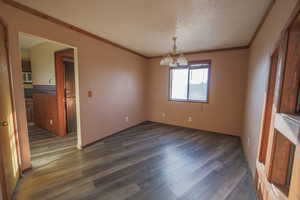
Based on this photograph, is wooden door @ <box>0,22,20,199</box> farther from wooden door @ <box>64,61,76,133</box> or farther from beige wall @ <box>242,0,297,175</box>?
beige wall @ <box>242,0,297,175</box>

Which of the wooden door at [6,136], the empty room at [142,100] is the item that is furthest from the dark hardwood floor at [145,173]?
the wooden door at [6,136]

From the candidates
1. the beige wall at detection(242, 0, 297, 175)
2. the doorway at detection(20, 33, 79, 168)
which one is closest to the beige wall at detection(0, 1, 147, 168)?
the doorway at detection(20, 33, 79, 168)

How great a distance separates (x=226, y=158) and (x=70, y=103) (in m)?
3.81

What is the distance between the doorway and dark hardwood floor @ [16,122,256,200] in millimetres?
650

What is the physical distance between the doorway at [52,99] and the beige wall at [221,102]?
2.86 m

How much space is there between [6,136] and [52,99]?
2.16 meters

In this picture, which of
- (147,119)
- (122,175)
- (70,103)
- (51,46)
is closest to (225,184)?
(122,175)

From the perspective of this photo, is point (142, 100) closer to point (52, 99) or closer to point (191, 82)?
point (191, 82)

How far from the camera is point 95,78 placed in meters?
2.82

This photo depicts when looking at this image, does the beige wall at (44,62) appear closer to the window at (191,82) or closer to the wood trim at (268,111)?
the window at (191,82)

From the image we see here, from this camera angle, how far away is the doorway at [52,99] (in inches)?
115

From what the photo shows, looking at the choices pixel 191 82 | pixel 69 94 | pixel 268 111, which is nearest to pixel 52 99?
pixel 69 94

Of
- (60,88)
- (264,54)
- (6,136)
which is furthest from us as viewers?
(60,88)

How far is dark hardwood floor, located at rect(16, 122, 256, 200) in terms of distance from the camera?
1568mm
